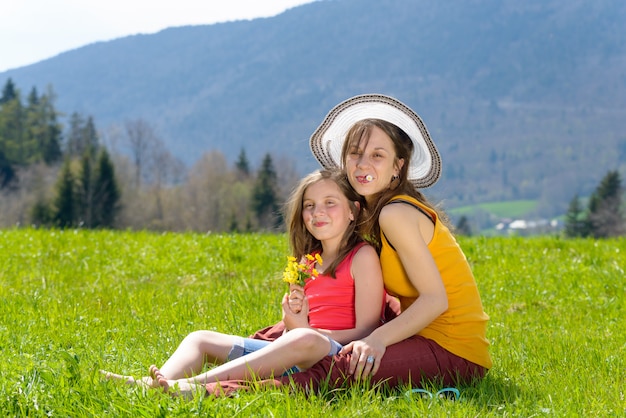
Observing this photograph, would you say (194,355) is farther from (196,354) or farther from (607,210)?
(607,210)

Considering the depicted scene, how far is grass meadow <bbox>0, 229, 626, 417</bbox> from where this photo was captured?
4156 mm

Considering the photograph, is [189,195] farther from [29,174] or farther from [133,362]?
[133,362]

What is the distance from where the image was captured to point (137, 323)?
6.83m

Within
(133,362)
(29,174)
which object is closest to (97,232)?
Result: (133,362)

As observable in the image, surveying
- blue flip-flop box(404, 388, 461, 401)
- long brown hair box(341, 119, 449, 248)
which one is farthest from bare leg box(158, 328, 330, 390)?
long brown hair box(341, 119, 449, 248)

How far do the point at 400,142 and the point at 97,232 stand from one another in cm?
881

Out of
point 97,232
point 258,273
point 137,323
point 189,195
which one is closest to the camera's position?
point 137,323

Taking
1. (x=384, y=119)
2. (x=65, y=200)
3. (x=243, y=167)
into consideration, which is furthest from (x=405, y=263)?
(x=243, y=167)

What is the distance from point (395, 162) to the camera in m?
5.36

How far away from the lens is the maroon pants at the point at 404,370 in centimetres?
452

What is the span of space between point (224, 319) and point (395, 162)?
2.46 m

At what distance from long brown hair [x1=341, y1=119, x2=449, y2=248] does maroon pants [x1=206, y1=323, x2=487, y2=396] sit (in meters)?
0.80

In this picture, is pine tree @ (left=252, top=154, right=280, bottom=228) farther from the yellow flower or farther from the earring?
the yellow flower

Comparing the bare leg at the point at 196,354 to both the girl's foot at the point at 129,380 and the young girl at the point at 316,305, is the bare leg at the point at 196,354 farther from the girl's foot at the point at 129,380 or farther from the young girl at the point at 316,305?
the girl's foot at the point at 129,380
